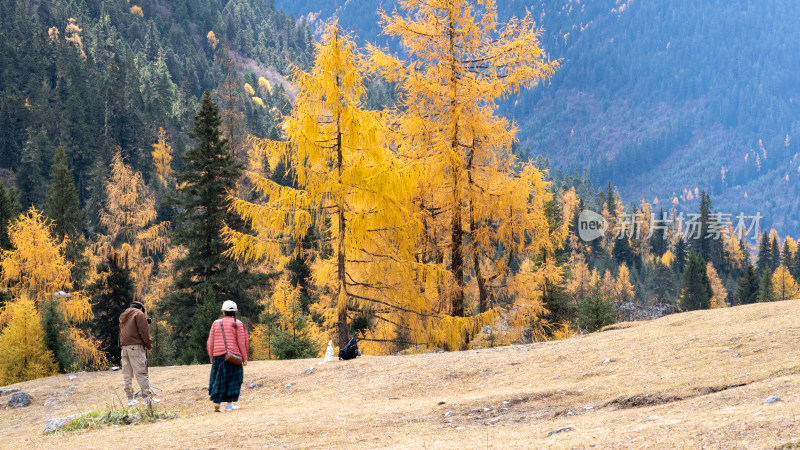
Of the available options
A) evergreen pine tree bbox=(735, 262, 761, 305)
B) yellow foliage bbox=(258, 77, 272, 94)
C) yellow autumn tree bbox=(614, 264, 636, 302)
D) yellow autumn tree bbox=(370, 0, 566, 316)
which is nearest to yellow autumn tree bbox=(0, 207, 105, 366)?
yellow autumn tree bbox=(370, 0, 566, 316)

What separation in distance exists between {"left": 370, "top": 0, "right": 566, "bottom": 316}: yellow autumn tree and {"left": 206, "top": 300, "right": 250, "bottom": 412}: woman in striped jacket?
9.23 metres

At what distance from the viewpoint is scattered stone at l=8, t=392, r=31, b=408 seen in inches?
566

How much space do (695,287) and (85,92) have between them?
321 feet

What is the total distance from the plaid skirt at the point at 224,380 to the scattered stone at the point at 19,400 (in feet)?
22.7

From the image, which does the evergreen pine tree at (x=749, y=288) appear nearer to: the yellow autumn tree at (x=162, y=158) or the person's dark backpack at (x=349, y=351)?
the person's dark backpack at (x=349, y=351)

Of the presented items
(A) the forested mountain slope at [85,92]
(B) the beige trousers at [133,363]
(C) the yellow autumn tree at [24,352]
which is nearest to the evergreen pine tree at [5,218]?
(C) the yellow autumn tree at [24,352]

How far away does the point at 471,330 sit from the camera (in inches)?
721

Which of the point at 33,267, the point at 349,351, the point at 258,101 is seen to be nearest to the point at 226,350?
the point at 349,351

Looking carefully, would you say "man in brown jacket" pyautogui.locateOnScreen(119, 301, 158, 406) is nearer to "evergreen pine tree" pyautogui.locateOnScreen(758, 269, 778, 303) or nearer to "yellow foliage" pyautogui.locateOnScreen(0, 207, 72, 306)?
"yellow foliage" pyautogui.locateOnScreen(0, 207, 72, 306)

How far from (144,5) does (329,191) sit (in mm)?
197499

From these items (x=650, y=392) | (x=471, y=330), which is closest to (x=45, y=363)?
(x=471, y=330)

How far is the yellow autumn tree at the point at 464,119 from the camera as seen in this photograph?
19000 mm

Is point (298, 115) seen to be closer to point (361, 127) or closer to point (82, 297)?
Result: point (361, 127)

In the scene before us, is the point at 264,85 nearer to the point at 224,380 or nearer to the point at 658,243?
the point at 658,243
